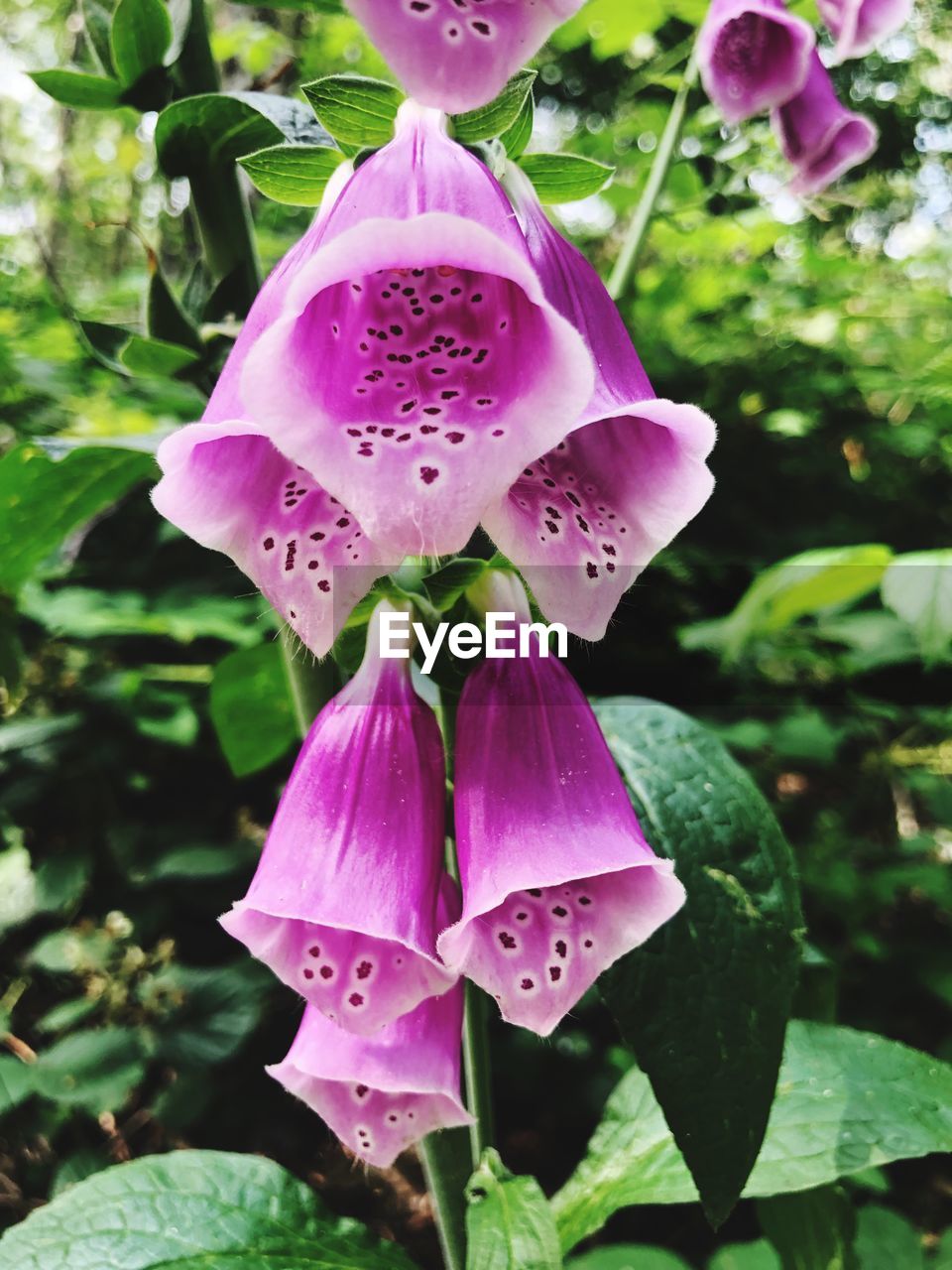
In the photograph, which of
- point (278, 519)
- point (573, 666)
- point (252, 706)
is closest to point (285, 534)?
point (278, 519)

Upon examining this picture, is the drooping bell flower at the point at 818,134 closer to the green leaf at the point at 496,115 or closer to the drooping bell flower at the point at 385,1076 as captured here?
the green leaf at the point at 496,115

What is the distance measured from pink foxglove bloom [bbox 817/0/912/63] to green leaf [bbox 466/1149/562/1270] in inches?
25.4

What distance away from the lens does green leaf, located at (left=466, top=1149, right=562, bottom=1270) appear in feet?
1.31

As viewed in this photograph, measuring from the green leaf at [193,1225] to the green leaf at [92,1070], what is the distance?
55cm

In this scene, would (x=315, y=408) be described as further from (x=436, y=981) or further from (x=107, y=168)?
(x=107, y=168)

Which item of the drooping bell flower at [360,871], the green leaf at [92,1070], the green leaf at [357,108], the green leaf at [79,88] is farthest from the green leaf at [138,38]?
the green leaf at [92,1070]

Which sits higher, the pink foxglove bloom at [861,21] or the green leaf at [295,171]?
the pink foxglove bloom at [861,21]

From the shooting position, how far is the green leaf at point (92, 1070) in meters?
1.02

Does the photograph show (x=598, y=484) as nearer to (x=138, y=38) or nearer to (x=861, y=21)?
(x=138, y=38)

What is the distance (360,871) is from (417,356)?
19 cm

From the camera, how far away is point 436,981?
373 millimetres

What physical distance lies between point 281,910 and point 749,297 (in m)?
1.64

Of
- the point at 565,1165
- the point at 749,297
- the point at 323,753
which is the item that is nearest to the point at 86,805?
the point at 565,1165

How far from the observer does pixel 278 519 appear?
337 millimetres
